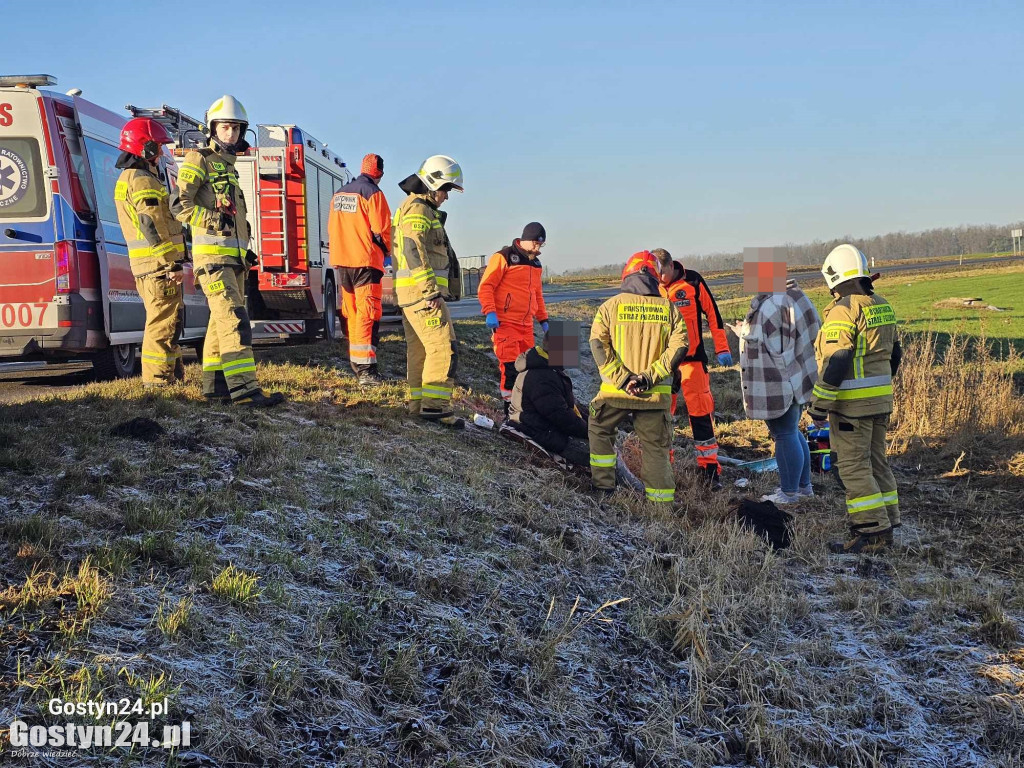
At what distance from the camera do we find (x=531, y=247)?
25.0 ft

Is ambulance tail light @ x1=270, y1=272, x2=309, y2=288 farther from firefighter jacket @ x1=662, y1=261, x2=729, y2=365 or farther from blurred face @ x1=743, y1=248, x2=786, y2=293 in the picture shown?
blurred face @ x1=743, y1=248, x2=786, y2=293

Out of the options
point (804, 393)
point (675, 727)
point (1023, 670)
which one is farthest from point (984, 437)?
point (675, 727)

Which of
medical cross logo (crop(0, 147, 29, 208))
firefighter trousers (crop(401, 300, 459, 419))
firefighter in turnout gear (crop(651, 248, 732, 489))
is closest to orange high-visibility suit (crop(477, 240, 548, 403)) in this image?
firefighter trousers (crop(401, 300, 459, 419))

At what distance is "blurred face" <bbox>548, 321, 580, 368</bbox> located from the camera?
6379mm

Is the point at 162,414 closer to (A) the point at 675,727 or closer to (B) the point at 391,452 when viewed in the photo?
(B) the point at 391,452

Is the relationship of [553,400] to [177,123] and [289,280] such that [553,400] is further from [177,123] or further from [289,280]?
[177,123]

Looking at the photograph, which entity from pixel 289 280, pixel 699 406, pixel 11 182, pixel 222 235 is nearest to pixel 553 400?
pixel 699 406

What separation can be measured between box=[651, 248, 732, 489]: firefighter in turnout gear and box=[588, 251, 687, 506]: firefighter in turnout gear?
1434mm

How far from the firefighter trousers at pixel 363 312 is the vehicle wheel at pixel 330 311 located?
11.6ft

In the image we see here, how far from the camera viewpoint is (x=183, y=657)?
278 cm

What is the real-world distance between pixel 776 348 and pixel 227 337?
4114 millimetres

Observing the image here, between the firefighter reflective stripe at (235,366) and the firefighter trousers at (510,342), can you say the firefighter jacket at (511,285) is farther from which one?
the firefighter reflective stripe at (235,366)

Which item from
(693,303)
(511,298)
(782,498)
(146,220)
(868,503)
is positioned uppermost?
(146,220)

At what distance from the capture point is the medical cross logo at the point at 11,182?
21.7 ft
